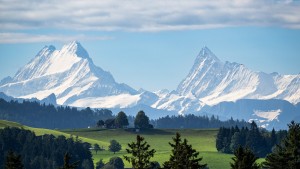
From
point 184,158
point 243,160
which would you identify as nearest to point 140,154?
point 184,158

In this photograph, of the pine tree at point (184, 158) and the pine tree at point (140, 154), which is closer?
the pine tree at point (140, 154)

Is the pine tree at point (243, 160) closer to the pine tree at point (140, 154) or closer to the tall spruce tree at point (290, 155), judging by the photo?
the tall spruce tree at point (290, 155)

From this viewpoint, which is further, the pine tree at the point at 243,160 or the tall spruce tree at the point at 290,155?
the tall spruce tree at the point at 290,155

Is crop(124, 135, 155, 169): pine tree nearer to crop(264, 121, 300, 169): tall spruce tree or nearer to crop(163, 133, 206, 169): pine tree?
crop(163, 133, 206, 169): pine tree

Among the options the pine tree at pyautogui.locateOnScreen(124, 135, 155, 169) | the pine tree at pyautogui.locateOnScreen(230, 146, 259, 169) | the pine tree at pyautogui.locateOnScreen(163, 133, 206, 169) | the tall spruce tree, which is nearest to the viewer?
the pine tree at pyautogui.locateOnScreen(124, 135, 155, 169)

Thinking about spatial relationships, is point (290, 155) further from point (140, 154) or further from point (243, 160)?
point (140, 154)

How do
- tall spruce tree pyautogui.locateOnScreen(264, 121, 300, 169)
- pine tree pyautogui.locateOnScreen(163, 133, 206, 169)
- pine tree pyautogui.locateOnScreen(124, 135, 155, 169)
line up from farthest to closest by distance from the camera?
tall spruce tree pyautogui.locateOnScreen(264, 121, 300, 169) < pine tree pyautogui.locateOnScreen(163, 133, 206, 169) < pine tree pyautogui.locateOnScreen(124, 135, 155, 169)

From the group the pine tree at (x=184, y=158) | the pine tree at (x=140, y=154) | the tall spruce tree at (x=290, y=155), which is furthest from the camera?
the tall spruce tree at (x=290, y=155)

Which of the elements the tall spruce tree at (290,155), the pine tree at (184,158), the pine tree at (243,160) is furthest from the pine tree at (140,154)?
the tall spruce tree at (290,155)

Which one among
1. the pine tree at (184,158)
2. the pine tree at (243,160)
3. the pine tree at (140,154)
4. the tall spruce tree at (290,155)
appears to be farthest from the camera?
the tall spruce tree at (290,155)

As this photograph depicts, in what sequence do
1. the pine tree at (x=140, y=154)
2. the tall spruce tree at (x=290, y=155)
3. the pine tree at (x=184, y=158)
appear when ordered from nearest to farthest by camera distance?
1. the pine tree at (x=140, y=154)
2. the pine tree at (x=184, y=158)
3. the tall spruce tree at (x=290, y=155)

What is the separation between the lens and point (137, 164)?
66375 mm

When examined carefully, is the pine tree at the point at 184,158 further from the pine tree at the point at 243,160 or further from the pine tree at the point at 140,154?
the pine tree at the point at 243,160

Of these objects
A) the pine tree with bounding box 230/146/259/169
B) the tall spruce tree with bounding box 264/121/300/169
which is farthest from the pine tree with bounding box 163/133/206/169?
the tall spruce tree with bounding box 264/121/300/169
